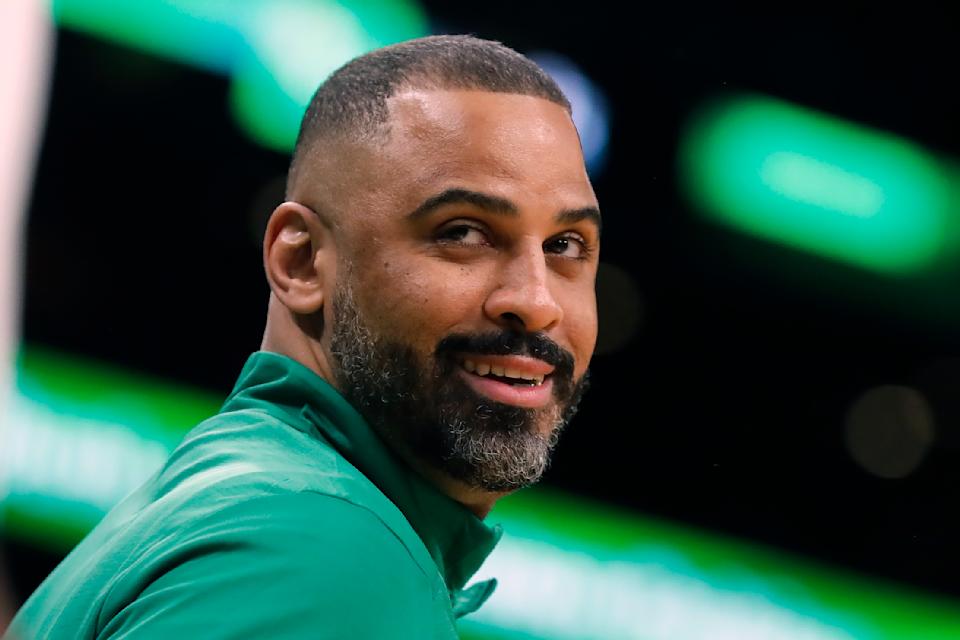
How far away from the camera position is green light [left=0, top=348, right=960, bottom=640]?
8.77 ft

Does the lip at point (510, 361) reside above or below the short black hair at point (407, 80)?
below

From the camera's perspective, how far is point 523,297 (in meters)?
1.33

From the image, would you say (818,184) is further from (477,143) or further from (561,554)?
(477,143)

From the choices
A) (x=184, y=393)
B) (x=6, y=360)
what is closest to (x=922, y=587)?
(x=184, y=393)

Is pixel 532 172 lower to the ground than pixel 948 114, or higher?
lower

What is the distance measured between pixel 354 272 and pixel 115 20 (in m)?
1.56

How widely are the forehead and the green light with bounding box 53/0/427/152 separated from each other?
131cm

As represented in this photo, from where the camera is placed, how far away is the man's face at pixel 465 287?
1335 mm

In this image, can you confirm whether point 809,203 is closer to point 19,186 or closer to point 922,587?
point 922,587

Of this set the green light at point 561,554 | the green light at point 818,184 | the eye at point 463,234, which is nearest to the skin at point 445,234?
the eye at point 463,234

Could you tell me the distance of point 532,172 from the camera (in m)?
1.40

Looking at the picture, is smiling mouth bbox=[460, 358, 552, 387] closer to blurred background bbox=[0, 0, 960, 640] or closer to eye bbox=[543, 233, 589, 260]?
eye bbox=[543, 233, 589, 260]

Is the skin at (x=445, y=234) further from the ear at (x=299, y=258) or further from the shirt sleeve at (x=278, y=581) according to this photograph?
the shirt sleeve at (x=278, y=581)

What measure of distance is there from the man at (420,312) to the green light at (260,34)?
1156 millimetres
